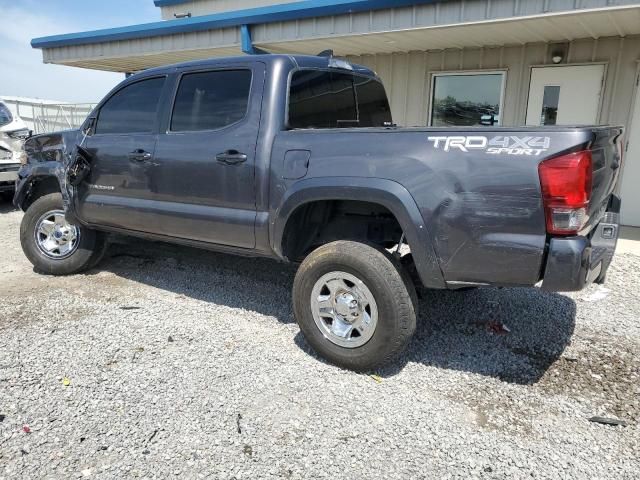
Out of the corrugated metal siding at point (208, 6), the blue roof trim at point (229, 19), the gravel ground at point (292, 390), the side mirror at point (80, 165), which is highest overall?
the corrugated metal siding at point (208, 6)

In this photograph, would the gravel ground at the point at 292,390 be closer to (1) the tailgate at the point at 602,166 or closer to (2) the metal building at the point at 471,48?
(1) the tailgate at the point at 602,166

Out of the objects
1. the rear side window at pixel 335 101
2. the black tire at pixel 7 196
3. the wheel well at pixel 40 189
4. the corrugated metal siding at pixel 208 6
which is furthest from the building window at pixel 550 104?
the black tire at pixel 7 196

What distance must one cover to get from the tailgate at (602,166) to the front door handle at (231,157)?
2.19 metres

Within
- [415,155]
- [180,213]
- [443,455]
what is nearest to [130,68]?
[180,213]

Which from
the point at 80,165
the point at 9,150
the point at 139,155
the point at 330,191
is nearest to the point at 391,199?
the point at 330,191

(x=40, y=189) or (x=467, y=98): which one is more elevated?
(x=467, y=98)

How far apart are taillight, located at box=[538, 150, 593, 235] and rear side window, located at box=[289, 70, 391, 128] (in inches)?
70.7

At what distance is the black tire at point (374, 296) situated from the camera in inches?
118

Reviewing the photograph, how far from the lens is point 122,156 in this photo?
4305 millimetres

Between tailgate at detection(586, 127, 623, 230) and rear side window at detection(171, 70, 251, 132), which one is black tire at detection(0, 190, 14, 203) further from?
tailgate at detection(586, 127, 623, 230)

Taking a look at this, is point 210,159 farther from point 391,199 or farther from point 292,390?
point 292,390

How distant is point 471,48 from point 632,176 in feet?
10.1

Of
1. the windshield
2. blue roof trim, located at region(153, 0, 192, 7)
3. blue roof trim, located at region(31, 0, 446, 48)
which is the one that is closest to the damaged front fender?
blue roof trim, located at region(31, 0, 446, 48)

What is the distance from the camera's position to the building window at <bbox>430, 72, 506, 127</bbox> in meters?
7.83
